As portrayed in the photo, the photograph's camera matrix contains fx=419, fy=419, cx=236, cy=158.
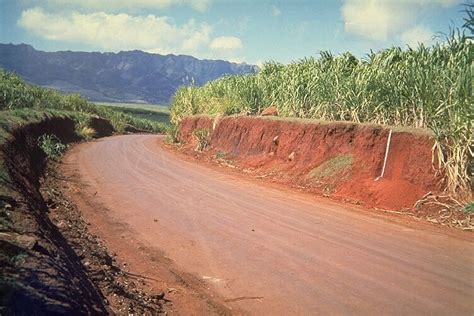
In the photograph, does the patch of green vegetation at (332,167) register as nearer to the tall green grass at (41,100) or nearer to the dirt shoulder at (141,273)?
the dirt shoulder at (141,273)

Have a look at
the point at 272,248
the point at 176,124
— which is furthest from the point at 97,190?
the point at 176,124

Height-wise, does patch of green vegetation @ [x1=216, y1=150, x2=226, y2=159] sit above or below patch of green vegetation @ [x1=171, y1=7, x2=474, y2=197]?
below

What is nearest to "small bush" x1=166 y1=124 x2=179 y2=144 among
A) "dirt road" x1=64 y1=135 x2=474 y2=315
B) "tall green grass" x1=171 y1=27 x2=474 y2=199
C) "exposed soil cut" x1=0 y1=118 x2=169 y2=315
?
"tall green grass" x1=171 y1=27 x2=474 y2=199

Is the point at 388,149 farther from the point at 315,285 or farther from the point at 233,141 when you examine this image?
the point at 233,141

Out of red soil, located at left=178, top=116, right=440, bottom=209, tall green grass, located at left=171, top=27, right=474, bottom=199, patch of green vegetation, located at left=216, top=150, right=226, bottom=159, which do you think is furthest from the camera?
patch of green vegetation, located at left=216, top=150, right=226, bottom=159

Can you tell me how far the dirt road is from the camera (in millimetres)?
4520

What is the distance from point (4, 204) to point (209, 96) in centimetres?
1929

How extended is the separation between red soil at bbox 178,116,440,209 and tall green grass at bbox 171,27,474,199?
25.1 inches

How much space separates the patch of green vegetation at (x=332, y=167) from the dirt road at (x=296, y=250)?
68.6 inches

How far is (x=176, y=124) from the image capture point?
27.6 meters

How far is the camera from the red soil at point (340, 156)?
9305 millimetres

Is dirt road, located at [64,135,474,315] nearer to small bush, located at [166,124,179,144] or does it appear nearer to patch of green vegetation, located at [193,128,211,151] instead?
patch of green vegetation, located at [193,128,211,151]

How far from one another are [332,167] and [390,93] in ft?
8.18

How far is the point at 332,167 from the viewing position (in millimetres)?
11695
